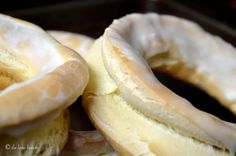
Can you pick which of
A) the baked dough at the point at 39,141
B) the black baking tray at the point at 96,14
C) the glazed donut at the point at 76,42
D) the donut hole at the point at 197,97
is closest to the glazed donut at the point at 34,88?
the baked dough at the point at 39,141

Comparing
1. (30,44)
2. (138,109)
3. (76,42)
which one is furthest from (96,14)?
(138,109)

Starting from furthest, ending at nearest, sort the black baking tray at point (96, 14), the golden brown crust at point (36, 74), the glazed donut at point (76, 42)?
the black baking tray at point (96, 14) → the glazed donut at point (76, 42) → the golden brown crust at point (36, 74)

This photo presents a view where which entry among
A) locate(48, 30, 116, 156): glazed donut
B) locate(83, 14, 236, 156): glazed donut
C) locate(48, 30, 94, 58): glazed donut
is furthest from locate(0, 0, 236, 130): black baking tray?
locate(48, 30, 116, 156): glazed donut

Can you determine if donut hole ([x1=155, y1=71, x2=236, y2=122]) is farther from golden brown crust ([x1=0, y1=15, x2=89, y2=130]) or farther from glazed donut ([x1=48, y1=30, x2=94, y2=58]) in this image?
golden brown crust ([x1=0, y1=15, x2=89, y2=130])

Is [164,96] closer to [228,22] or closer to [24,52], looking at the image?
[24,52]

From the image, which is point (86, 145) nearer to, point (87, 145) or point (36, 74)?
point (87, 145)

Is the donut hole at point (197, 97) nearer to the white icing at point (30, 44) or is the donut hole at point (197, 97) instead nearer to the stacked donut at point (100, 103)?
the stacked donut at point (100, 103)

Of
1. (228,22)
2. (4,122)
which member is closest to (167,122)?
(4,122)
